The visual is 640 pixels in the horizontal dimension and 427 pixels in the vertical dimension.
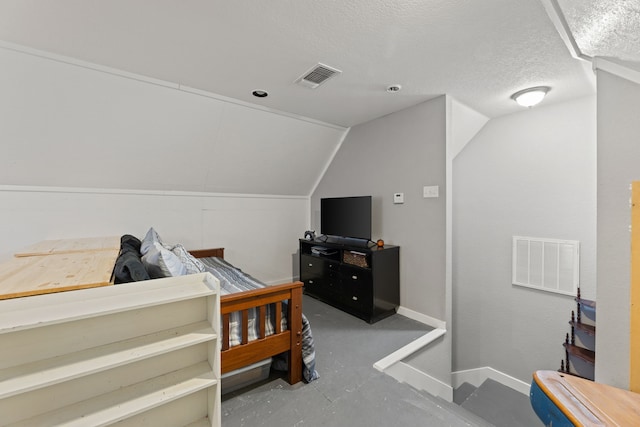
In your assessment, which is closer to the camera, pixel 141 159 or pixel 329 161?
pixel 141 159

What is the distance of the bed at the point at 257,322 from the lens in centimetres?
163

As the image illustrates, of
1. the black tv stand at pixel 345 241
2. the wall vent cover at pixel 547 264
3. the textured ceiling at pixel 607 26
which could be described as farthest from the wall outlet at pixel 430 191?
the textured ceiling at pixel 607 26

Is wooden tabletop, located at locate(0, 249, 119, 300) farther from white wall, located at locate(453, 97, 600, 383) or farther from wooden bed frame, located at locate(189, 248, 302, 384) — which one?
white wall, located at locate(453, 97, 600, 383)

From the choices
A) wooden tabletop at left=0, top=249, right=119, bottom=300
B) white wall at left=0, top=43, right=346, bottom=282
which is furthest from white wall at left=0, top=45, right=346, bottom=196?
wooden tabletop at left=0, top=249, right=119, bottom=300

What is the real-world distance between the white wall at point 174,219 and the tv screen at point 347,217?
0.82 metres

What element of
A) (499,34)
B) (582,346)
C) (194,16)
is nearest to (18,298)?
(194,16)

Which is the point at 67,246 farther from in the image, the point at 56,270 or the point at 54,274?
the point at 54,274

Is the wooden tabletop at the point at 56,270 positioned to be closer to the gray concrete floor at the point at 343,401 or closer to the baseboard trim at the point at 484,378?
the gray concrete floor at the point at 343,401

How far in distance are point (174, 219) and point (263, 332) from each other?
2.19 metres

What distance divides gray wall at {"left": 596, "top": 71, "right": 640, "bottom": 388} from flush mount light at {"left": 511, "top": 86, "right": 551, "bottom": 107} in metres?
1.13

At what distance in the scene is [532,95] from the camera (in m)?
2.39

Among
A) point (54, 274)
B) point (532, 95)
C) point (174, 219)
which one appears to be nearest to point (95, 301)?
point (54, 274)

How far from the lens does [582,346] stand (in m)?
2.28

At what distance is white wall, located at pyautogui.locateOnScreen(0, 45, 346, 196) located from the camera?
6.75 feet
